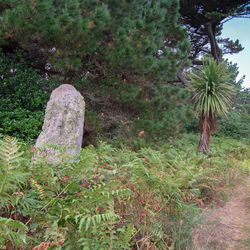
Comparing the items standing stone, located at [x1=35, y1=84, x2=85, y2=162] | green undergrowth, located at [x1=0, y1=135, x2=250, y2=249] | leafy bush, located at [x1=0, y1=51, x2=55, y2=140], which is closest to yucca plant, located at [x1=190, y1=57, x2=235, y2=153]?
green undergrowth, located at [x1=0, y1=135, x2=250, y2=249]

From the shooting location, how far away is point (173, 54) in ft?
24.7

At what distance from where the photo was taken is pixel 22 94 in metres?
6.71

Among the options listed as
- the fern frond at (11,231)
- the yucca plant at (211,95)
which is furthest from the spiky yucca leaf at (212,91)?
the fern frond at (11,231)

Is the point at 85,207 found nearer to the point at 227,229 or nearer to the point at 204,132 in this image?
the point at 227,229

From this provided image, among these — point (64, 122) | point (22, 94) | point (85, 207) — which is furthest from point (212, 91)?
point (85, 207)

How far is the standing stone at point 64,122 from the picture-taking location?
4.06 m

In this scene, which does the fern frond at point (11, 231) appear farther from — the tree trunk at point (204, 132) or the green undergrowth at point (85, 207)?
the tree trunk at point (204, 132)

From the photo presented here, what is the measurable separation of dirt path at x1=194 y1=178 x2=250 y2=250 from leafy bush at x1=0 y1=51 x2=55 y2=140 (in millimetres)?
4919

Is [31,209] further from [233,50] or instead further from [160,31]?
[233,50]

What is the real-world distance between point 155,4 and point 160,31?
92cm

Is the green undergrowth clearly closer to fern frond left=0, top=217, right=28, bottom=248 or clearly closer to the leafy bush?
fern frond left=0, top=217, right=28, bottom=248

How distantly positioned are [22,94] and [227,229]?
620 centimetres

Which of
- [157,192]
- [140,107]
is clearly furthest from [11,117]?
[157,192]

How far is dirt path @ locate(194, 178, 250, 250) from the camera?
304 cm
